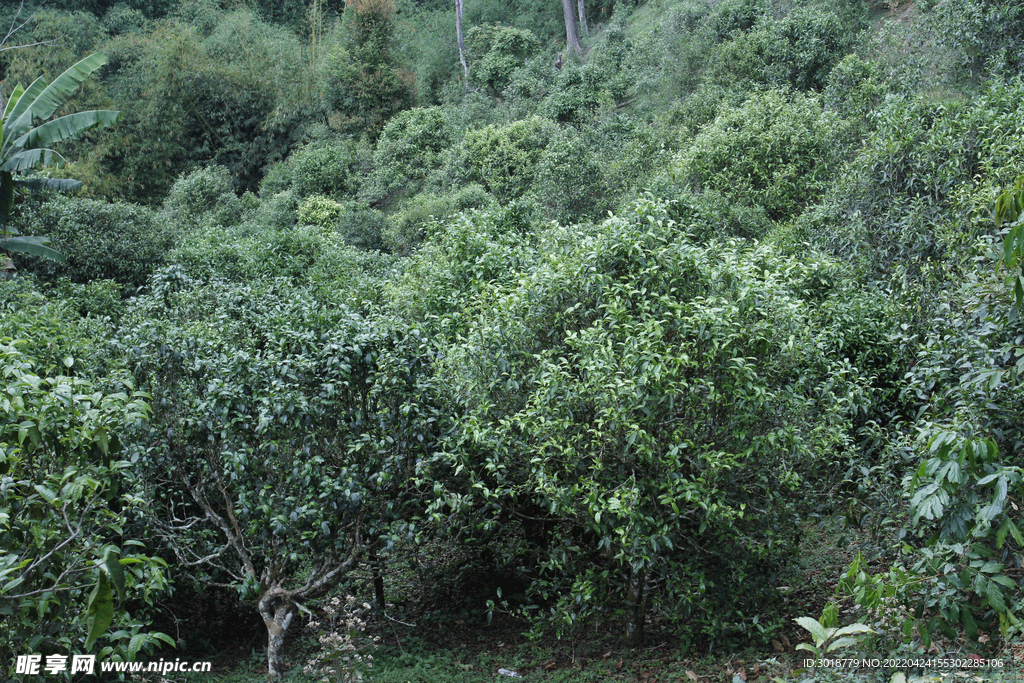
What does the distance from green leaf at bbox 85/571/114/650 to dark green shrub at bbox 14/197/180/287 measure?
12.3m

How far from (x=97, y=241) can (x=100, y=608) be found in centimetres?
1342

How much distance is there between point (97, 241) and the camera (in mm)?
14266

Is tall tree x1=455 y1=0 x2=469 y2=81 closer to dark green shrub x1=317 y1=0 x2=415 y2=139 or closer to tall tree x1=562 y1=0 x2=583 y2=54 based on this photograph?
dark green shrub x1=317 y1=0 x2=415 y2=139

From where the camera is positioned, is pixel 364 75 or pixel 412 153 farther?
pixel 364 75

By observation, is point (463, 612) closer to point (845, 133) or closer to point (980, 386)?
point (980, 386)

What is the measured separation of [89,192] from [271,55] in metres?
10.3

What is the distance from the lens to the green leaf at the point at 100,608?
2.88 m

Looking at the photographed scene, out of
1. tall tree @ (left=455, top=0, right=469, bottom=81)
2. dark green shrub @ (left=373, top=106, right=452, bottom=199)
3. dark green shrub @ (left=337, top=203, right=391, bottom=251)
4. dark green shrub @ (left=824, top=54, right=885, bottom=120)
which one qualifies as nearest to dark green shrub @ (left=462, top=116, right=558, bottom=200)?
dark green shrub @ (left=373, top=106, right=452, bottom=199)

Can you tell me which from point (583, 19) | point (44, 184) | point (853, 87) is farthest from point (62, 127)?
point (583, 19)

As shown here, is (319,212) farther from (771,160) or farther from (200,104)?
(771,160)

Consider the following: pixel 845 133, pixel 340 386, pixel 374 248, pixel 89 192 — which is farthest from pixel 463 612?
pixel 89 192

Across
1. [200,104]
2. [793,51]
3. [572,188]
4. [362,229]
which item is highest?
[200,104]

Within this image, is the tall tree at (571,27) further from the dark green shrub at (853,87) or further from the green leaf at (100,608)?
the green leaf at (100,608)

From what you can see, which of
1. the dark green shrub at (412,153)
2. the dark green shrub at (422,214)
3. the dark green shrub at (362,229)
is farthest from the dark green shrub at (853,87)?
the dark green shrub at (412,153)
